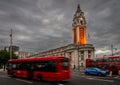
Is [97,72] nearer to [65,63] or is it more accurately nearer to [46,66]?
[65,63]

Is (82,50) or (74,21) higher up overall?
(74,21)

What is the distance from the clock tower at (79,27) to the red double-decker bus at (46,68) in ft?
352

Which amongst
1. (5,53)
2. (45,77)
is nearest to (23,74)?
(45,77)

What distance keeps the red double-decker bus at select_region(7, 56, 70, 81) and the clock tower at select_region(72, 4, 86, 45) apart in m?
107

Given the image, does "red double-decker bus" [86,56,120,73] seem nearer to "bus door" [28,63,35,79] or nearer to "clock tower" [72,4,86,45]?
"bus door" [28,63,35,79]

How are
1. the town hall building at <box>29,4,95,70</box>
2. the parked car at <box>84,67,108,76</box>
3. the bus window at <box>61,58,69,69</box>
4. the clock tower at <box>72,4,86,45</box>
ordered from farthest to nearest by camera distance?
1. the clock tower at <box>72,4,86,45</box>
2. the town hall building at <box>29,4,95,70</box>
3. the parked car at <box>84,67,108,76</box>
4. the bus window at <box>61,58,69,69</box>

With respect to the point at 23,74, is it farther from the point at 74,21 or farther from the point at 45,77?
the point at 74,21

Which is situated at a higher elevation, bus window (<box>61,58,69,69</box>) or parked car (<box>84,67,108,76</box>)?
bus window (<box>61,58,69,69</box>)

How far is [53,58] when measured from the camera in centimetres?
2312

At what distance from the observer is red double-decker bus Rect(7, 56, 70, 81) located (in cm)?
2242

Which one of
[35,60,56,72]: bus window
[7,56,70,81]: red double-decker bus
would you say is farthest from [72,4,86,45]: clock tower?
[35,60,56,72]: bus window

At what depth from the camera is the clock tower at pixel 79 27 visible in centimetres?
13550

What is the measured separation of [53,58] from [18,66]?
8.64m

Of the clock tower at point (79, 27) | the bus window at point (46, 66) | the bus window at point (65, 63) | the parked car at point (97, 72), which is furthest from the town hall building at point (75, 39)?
the bus window at point (65, 63)
